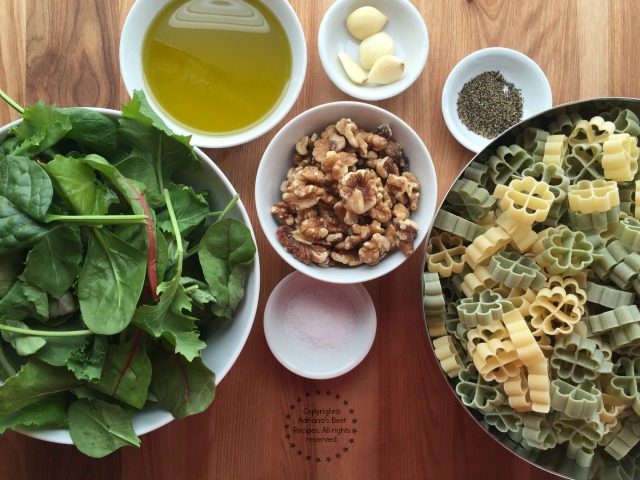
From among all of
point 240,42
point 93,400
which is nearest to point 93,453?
point 93,400

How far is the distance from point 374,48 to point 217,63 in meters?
0.31

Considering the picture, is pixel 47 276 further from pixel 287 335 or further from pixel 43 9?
pixel 43 9

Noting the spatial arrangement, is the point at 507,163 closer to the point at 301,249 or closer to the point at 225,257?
the point at 301,249

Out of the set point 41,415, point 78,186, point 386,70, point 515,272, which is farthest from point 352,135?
point 41,415

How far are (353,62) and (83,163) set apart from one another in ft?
1.88

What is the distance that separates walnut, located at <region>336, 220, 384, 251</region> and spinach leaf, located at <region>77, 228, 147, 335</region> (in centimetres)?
36

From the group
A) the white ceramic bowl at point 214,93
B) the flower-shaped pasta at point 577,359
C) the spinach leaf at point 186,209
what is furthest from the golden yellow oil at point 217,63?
the flower-shaped pasta at point 577,359

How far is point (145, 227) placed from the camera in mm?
919

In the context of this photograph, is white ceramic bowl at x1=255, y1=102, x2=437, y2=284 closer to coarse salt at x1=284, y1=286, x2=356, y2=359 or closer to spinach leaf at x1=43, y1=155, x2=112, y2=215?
coarse salt at x1=284, y1=286, x2=356, y2=359

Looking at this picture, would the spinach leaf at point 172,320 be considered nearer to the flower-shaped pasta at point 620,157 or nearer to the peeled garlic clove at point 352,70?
the peeled garlic clove at point 352,70

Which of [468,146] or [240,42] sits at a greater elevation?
[240,42]

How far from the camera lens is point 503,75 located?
1.24 meters

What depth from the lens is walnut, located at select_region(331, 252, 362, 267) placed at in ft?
3.56

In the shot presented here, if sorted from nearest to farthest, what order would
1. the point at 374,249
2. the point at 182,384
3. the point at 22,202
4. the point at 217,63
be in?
the point at 22,202
the point at 182,384
the point at 374,249
the point at 217,63
